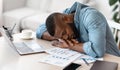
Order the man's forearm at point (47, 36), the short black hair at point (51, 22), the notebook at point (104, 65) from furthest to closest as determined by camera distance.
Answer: the man's forearm at point (47, 36)
the short black hair at point (51, 22)
the notebook at point (104, 65)

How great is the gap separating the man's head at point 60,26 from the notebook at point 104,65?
38 centimetres

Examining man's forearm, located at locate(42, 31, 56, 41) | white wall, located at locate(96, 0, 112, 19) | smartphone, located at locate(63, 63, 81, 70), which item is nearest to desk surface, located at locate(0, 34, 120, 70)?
smartphone, located at locate(63, 63, 81, 70)

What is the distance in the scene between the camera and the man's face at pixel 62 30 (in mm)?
1812

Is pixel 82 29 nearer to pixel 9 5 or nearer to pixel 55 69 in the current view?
pixel 55 69

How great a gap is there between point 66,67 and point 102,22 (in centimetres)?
48

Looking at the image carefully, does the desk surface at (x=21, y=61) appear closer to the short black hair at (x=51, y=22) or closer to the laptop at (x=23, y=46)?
the laptop at (x=23, y=46)

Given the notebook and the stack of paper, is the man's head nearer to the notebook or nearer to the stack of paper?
the stack of paper

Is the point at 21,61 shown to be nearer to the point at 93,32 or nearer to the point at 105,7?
the point at 93,32

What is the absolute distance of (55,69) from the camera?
1.47m

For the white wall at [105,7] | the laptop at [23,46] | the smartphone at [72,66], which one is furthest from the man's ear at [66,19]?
the white wall at [105,7]

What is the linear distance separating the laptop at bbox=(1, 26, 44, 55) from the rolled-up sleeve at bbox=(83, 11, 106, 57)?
0.36 metres

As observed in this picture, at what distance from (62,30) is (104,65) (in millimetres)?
461

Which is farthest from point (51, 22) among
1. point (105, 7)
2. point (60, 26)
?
point (105, 7)

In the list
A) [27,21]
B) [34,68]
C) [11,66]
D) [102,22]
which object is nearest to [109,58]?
[102,22]
